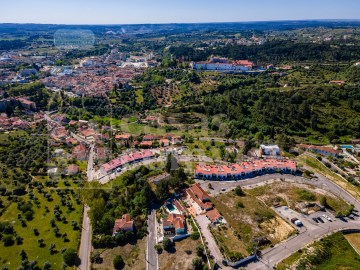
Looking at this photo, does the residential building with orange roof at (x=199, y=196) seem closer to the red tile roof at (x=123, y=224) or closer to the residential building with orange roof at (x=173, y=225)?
the residential building with orange roof at (x=173, y=225)

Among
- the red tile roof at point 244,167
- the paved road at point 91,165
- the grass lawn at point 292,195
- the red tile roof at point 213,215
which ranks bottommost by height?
the paved road at point 91,165

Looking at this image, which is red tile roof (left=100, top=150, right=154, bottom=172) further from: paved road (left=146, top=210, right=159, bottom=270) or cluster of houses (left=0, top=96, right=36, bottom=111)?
cluster of houses (left=0, top=96, right=36, bottom=111)

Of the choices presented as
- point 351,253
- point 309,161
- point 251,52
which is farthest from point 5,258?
point 251,52

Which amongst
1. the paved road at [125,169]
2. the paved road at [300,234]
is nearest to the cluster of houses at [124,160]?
the paved road at [125,169]

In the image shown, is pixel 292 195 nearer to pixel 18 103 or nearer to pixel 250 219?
pixel 250 219

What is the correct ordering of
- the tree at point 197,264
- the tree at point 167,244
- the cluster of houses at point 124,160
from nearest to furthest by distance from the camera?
the tree at point 197,264 < the tree at point 167,244 < the cluster of houses at point 124,160

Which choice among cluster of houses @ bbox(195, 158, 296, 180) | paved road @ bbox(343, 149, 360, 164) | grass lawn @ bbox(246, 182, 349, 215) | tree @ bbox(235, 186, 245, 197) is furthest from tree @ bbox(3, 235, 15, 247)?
paved road @ bbox(343, 149, 360, 164)
